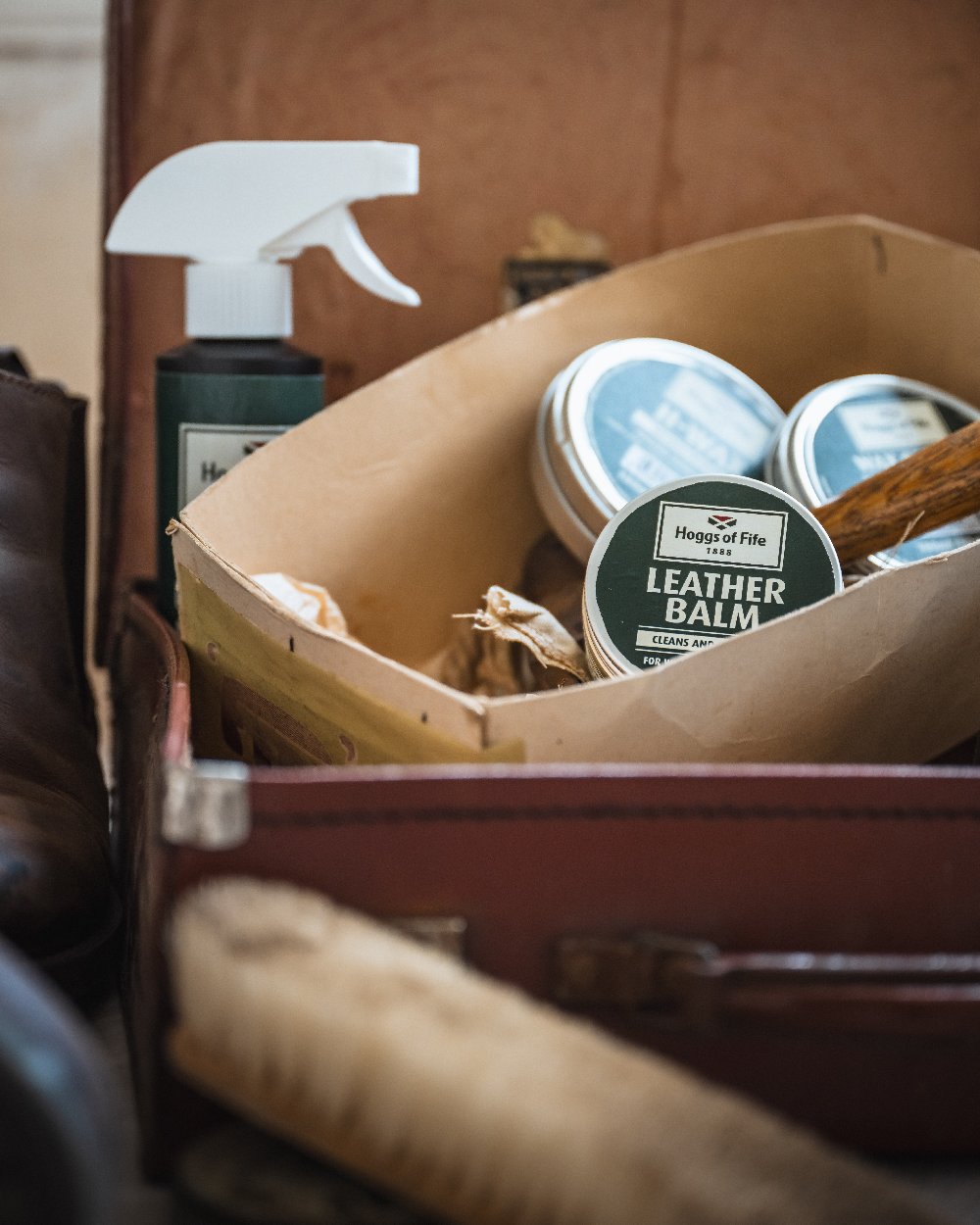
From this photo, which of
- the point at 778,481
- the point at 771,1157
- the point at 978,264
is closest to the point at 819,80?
the point at 978,264

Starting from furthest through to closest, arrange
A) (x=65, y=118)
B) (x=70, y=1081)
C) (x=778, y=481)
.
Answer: (x=65, y=118) → (x=778, y=481) → (x=70, y=1081)

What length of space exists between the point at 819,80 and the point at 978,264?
194 millimetres

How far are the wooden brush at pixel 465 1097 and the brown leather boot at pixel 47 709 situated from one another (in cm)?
13

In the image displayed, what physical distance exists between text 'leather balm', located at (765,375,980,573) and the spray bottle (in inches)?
7.9

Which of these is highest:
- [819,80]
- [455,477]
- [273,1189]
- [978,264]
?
[819,80]

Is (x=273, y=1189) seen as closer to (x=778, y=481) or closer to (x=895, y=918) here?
(x=895, y=918)

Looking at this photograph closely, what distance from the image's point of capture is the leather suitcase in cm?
31

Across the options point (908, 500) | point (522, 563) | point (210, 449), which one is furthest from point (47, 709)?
point (908, 500)

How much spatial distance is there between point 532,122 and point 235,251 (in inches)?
→ 9.4

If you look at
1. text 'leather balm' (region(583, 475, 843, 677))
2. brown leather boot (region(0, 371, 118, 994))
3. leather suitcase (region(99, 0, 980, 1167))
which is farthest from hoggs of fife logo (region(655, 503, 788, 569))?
brown leather boot (region(0, 371, 118, 994))

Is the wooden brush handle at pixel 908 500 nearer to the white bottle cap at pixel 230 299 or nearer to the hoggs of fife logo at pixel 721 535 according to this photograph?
the hoggs of fife logo at pixel 721 535

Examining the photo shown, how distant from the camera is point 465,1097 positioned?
10.3 inches

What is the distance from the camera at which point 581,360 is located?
56 cm

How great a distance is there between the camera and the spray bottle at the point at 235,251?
1.74ft
